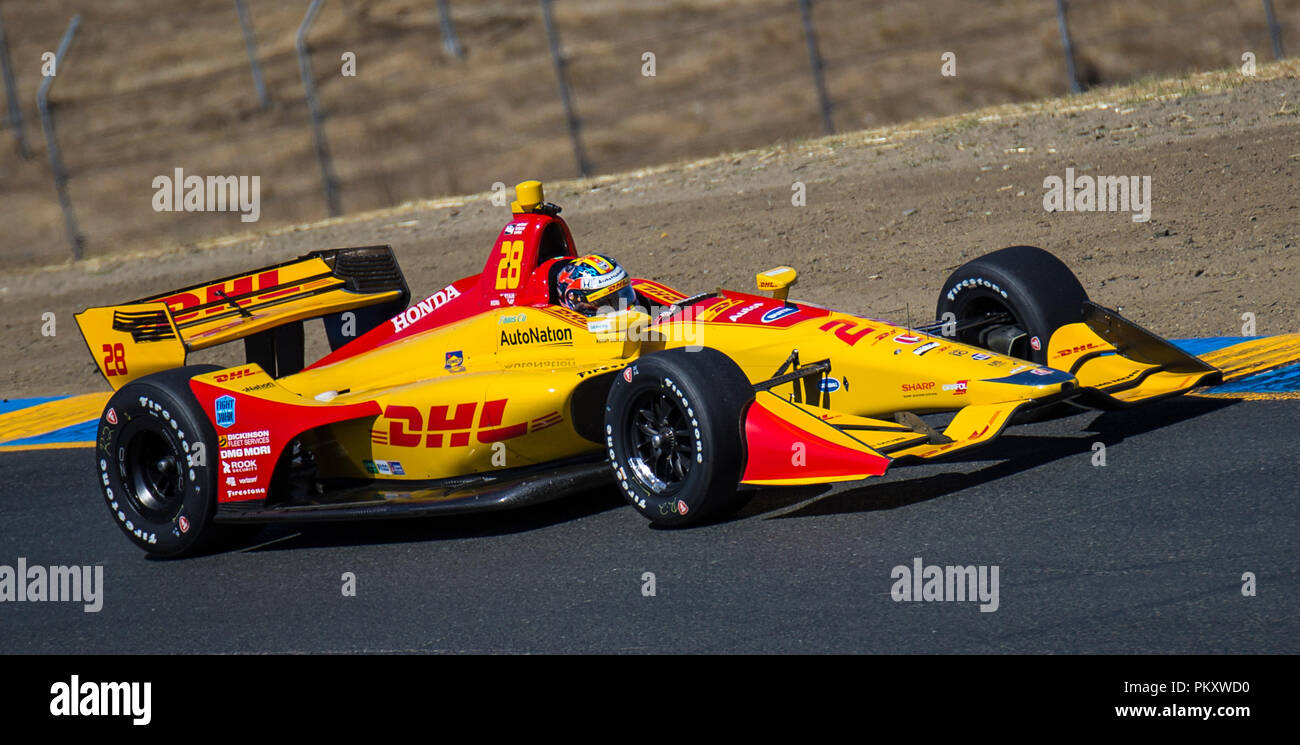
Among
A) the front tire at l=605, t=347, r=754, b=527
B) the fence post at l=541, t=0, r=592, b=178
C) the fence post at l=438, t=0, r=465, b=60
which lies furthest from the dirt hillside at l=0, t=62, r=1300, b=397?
the fence post at l=438, t=0, r=465, b=60

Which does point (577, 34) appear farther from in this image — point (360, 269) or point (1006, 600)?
point (1006, 600)

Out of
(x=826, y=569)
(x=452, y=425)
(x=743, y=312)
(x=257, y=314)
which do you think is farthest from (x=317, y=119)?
(x=826, y=569)

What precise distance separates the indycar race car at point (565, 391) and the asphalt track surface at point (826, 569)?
9.7 inches

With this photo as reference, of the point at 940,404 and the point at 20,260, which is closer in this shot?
the point at 940,404

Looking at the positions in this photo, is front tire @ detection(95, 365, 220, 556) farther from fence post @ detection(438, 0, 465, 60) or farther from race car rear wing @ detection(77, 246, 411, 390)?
fence post @ detection(438, 0, 465, 60)

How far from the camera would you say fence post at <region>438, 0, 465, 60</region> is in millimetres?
24016

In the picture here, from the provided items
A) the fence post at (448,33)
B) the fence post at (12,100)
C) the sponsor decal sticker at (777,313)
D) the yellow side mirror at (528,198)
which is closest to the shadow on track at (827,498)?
the sponsor decal sticker at (777,313)

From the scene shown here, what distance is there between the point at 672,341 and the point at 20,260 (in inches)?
626

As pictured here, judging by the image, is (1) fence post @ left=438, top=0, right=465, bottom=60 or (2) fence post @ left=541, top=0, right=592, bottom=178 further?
(1) fence post @ left=438, top=0, right=465, bottom=60

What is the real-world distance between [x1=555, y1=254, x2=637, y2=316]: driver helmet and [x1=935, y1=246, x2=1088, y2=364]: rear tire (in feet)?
5.41

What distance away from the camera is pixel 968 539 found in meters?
5.71

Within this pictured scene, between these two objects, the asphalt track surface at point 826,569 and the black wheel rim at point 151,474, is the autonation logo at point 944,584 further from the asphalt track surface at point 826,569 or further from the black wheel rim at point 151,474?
the black wheel rim at point 151,474

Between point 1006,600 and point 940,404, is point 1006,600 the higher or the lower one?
the lower one
